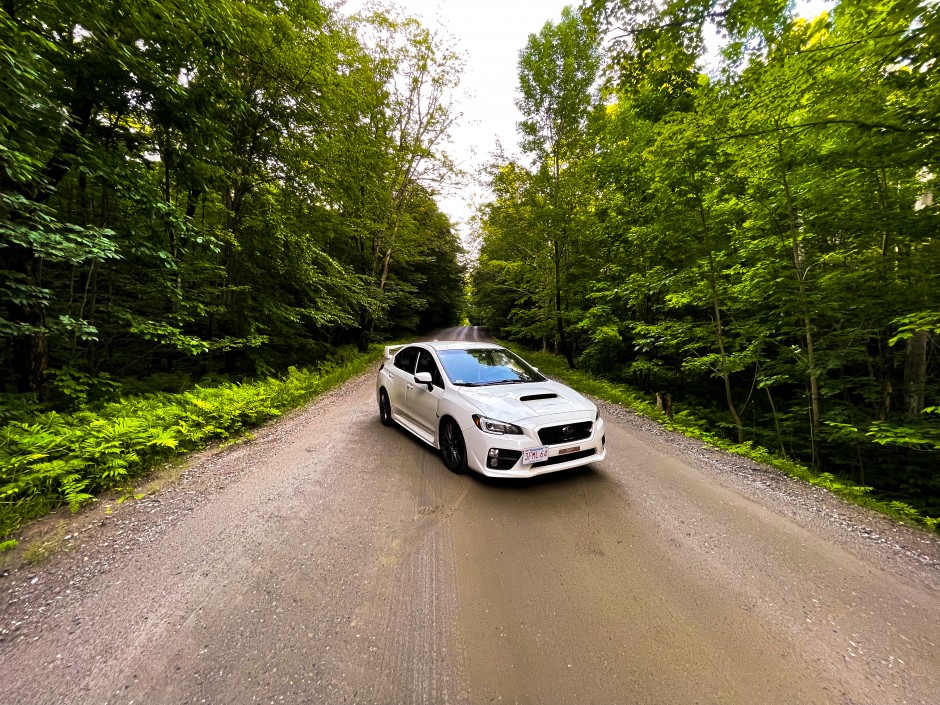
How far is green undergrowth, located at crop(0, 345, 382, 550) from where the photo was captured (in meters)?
3.20

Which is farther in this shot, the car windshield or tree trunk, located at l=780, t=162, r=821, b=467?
tree trunk, located at l=780, t=162, r=821, b=467

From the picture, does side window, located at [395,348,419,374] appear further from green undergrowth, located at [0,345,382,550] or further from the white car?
green undergrowth, located at [0,345,382,550]

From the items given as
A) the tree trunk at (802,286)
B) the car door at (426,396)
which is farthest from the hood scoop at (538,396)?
the tree trunk at (802,286)

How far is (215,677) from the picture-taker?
1771 mm

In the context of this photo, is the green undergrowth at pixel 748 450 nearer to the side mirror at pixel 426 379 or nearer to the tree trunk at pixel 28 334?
the side mirror at pixel 426 379

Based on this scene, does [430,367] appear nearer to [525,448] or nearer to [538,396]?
[538,396]

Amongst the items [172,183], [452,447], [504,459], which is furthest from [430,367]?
[172,183]

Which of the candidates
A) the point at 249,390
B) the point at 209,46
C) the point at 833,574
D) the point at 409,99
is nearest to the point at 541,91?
the point at 409,99

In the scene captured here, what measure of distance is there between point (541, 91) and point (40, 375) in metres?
14.5

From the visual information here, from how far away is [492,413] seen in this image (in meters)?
3.79

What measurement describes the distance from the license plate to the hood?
1.11 feet

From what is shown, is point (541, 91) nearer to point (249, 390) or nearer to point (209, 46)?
point (209, 46)

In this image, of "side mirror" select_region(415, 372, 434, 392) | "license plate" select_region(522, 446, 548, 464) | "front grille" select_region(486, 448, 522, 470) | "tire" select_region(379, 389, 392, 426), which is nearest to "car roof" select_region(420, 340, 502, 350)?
"side mirror" select_region(415, 372, 434, 392)

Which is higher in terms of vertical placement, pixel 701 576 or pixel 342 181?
pixel 342 181
